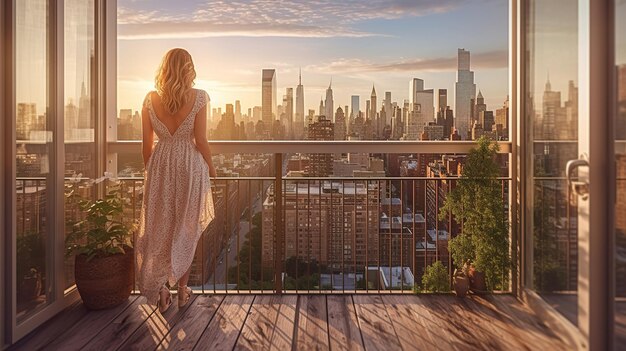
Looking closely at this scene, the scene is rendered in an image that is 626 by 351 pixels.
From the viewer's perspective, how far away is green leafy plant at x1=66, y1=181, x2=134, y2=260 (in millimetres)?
3482

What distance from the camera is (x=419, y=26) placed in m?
4.38

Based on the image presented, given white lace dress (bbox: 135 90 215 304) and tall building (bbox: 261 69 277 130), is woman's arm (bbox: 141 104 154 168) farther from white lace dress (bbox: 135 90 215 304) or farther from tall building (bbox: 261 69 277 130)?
tall building (bbox: 261 69 277 130)

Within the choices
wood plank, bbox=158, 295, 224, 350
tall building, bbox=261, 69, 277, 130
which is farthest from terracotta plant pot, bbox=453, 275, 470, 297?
tall building, bbox=261, 69, 277, 130

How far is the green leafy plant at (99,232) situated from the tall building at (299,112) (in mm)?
1480

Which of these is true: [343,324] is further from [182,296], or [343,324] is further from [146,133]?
[146,133]

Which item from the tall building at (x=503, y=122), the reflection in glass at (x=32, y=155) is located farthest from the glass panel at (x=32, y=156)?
the tall building at (x=503, y=122)

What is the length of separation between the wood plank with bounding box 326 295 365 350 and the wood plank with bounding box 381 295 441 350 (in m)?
0.25

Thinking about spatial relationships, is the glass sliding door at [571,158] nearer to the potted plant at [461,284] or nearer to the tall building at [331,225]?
the potted plant at [461,284]

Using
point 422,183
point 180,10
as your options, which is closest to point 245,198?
point 422,183

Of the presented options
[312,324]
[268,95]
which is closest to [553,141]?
[312,324]

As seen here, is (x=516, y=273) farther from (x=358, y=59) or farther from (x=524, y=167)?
(x=358, y=59)

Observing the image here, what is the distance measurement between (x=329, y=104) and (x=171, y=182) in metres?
1.55

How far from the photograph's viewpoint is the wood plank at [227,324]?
2.92 meters

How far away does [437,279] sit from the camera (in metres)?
3.90
